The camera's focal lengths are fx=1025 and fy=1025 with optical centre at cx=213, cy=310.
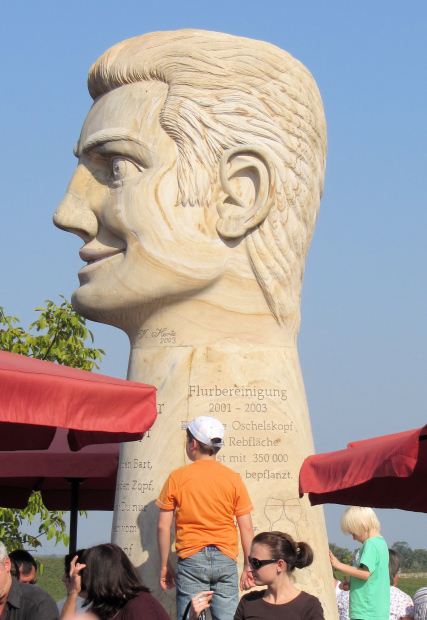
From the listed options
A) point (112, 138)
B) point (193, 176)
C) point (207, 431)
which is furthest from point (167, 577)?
point (112, 138)

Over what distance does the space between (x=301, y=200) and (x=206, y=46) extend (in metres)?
1.40

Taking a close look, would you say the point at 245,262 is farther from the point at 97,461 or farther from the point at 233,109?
the point at 97,461

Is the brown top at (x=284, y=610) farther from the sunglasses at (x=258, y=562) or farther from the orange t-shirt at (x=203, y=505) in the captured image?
the orange t-shirt at (x=203, y=505)

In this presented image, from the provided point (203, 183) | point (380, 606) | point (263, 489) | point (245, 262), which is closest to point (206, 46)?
point (203, 183)

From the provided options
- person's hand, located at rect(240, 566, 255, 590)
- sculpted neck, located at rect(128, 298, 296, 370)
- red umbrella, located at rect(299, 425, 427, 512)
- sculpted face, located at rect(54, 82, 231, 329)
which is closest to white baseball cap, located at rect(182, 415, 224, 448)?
red umbrella, located at rect(299, 425, 427, 512)

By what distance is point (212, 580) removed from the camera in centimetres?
607

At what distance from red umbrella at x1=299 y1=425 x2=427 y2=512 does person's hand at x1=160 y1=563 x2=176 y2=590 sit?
1.01m

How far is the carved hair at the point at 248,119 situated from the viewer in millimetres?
7711

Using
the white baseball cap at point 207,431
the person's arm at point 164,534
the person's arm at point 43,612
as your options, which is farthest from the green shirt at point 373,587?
the person's arm at point 43,612

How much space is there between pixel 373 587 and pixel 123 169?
11.8 ft

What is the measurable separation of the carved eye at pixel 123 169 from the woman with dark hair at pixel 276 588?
353 centimetres

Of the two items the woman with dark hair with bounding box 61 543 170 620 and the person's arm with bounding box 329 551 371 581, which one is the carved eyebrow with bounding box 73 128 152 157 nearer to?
the person's arm with bounding box 329 551 371 581

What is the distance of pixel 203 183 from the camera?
7.69m

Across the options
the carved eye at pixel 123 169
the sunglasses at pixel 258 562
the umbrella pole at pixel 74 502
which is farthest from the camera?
the umbrella pole at pixel 74 502
